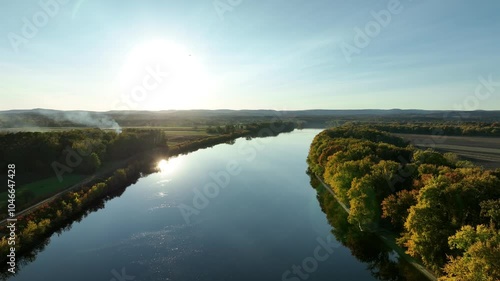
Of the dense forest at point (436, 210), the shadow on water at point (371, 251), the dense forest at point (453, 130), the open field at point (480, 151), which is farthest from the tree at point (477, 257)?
the dense forest at point (453, 130)

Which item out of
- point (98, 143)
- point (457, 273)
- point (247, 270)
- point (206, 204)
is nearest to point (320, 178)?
point (206, 204)

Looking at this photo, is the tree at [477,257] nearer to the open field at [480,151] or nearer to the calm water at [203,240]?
the calm water at [203,240]

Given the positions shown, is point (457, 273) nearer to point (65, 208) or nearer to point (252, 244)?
point (252, 244)

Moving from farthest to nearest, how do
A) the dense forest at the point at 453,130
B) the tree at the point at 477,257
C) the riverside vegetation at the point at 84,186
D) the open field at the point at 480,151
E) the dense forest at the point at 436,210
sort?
the dense forest at the point at 453,130 < the open field at the point at 480,151 < the riverside vegetation at the point at 84,186 < the dense forest at the point at 436,210 < the tree at the point at 477,257

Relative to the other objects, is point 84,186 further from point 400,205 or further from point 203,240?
point 400,205

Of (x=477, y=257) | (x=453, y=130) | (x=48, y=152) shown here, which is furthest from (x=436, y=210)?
(x=453, y=130)

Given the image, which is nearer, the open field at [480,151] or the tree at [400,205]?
the tree at [400,205]
